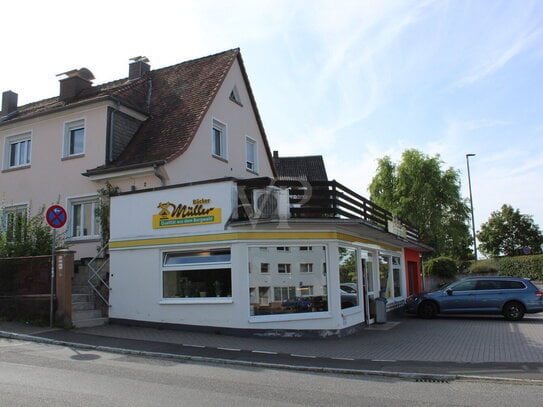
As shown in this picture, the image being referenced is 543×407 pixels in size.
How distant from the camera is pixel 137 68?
2245 cm

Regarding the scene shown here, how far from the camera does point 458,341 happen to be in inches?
486

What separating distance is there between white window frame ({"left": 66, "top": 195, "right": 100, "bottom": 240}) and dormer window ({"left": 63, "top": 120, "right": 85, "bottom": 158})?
6.06 feet

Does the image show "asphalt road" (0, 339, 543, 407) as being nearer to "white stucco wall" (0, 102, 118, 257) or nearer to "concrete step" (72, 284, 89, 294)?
"concrete step" (72, 284, 89, 294)

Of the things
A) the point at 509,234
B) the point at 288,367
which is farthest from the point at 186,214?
the point at 509,234

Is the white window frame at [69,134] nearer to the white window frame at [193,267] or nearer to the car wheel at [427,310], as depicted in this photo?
the white window frame at [193,267]

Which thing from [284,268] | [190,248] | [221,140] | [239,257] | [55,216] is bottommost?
[284,268]

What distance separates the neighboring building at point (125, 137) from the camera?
17391mm

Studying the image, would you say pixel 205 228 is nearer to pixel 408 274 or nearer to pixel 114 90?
pixel 114 90

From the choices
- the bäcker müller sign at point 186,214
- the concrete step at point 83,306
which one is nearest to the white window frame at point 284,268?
the bäcker müller sign at point 186,214

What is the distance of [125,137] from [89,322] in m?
7.79

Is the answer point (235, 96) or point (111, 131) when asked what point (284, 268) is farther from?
point (235, 96)

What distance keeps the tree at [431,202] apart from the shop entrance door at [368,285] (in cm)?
2618

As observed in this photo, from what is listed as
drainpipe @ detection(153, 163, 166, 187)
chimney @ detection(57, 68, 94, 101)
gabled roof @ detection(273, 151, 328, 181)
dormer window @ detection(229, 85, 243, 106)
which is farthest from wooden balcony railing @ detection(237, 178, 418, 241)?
gabled roof @ detection(273, 151, 328, 181)

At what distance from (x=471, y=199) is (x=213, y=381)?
131 feet
